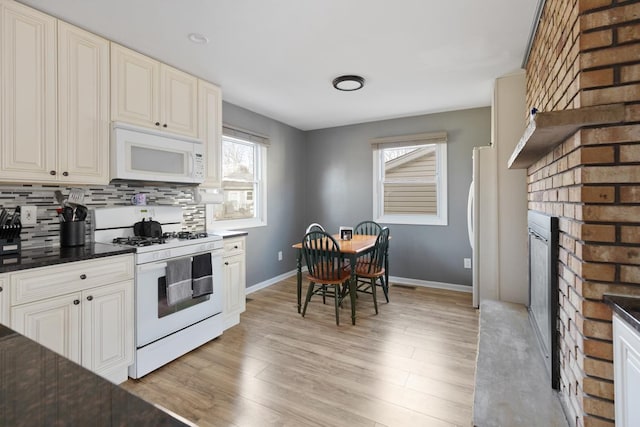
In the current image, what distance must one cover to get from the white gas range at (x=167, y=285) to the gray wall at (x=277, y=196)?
1444 mm

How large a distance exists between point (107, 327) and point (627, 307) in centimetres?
260

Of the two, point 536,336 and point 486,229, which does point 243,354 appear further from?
point 486,229

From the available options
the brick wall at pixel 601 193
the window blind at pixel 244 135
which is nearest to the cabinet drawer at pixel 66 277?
the window blind at pixel 244 135

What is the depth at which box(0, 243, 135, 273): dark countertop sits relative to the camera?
1656 millimetres

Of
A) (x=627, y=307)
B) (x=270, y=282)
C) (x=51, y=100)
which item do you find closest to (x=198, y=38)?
(x=51, y=100)

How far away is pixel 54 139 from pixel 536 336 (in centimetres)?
342

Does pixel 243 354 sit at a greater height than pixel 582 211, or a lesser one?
lesser

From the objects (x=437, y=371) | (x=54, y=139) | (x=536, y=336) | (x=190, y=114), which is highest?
(x=190, y=114)

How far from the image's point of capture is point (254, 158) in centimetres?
434

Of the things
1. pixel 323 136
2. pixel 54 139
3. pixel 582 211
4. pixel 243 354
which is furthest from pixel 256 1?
pixel 323 136

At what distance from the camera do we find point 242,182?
4.14m

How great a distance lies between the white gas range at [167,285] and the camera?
2.17m

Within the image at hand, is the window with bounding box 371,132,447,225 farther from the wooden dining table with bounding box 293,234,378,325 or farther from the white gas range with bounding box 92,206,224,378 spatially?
the white gas range with bounding box 92,206,224,378

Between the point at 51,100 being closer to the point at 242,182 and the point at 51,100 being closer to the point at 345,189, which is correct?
the point at 242,182
